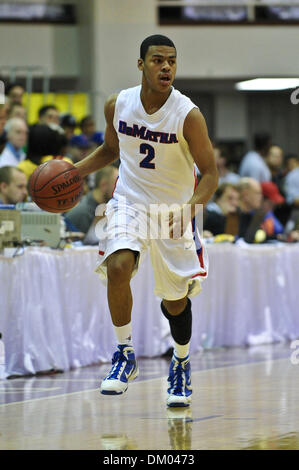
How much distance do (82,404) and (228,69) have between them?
10.7 m

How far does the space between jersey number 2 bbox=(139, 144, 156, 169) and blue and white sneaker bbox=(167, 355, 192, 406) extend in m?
1.13

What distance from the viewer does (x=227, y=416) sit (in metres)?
5.13

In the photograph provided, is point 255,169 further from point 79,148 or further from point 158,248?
point 158,248

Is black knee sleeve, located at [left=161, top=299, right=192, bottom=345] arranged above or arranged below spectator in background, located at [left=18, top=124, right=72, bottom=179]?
below

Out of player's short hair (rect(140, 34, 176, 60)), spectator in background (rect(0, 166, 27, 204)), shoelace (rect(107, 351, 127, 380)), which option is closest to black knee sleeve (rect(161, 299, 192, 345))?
shoelace (rect(107, 351, 127, 380))

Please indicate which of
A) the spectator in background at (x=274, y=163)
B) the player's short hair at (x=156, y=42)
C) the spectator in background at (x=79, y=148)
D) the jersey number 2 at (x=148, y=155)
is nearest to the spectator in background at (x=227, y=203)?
the spectator in background at (x=79, y=148)

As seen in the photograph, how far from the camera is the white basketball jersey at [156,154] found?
530 centimetres

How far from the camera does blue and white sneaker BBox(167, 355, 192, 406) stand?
5500 millimetres

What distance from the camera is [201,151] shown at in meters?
5.24

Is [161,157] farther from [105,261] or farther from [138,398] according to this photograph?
[138,398]

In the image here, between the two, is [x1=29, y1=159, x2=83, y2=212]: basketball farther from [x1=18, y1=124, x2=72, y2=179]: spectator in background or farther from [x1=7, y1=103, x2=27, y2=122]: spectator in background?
[x1=7, y1=103, x2=27, y2=122]: spectator in background

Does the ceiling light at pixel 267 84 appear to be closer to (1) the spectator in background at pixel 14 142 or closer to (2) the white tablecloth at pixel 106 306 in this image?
(2) the white tablecloth at pixel 106 306

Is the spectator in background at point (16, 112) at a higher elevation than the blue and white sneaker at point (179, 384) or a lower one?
higher

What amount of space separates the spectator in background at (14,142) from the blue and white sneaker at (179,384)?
3.63 metres
